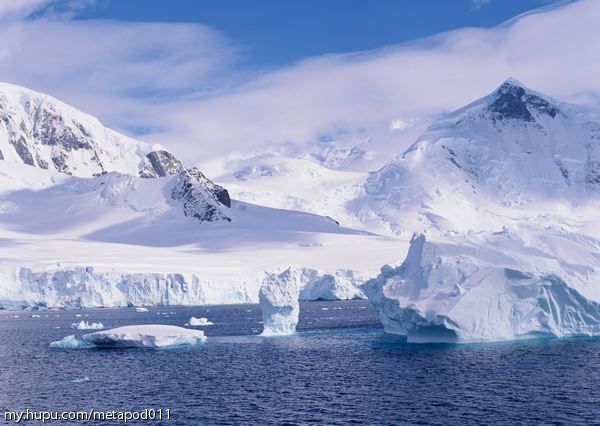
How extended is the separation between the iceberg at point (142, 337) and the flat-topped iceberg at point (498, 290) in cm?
1708

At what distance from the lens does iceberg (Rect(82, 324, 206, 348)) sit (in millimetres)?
66312

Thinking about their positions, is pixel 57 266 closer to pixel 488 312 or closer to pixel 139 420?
pixel 488 312

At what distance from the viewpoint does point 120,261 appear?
160 metres

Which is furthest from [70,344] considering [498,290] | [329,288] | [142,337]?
[329,288]

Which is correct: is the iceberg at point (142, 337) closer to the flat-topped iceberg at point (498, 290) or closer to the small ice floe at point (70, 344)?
the small ice floe at point (70, 344)

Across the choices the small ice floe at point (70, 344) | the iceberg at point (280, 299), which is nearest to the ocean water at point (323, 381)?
the small ice floe at point (70, 344)

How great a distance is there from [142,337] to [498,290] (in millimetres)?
28457

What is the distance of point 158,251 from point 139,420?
14595 cm

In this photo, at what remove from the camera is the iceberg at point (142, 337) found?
66.3m

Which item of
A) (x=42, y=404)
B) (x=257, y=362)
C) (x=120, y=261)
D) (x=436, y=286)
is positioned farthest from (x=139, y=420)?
(x=120, y=261)

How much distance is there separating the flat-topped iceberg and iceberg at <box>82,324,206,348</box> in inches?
672

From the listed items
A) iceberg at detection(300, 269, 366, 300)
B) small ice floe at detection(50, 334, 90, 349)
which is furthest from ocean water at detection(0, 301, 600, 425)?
iceberg at detection(300, 269, 366, 300)

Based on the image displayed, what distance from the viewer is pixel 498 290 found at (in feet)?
196

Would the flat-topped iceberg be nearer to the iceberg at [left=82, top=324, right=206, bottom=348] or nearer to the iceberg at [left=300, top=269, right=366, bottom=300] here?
the iceberg at [left=82, top=324, right=206, bottom=348]
